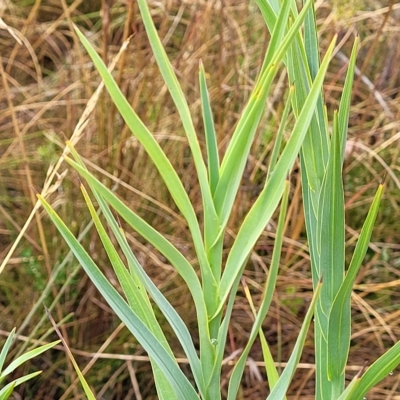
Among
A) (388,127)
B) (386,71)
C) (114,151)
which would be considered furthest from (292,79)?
(386,71)

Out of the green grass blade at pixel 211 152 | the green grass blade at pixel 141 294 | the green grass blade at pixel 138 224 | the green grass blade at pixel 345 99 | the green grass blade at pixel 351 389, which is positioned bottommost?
the green grass blade at pixel 351 389

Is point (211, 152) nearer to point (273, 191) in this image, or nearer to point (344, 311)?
point (273, 191)

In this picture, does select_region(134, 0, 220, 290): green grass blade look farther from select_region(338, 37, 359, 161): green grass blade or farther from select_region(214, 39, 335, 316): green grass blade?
select_region(338, 37, 359, 161): green grass blade

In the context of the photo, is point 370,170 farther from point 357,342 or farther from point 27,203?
point 27,203

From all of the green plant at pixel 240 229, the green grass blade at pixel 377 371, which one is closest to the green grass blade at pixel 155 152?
the green plant at pixel 240 229

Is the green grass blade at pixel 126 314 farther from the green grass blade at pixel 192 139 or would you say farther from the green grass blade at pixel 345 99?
the green grass blade at pixel 345 99

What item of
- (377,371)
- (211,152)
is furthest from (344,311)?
(211,152)

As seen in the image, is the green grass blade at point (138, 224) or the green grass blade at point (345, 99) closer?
the green grass blade at point (138, 224)
